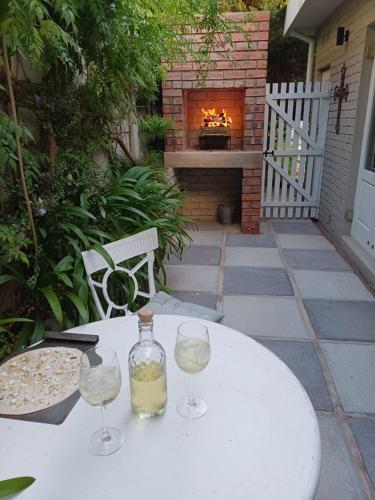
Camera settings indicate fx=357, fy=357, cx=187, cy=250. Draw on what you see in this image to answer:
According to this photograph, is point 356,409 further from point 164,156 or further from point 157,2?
point 164,156

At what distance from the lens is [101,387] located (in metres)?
0.77

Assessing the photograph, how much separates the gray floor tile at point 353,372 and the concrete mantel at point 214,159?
2541 mm

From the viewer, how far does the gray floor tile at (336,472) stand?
134 cm

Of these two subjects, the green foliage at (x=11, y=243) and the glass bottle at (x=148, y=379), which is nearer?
the glass bottle at (x=148, y=379)

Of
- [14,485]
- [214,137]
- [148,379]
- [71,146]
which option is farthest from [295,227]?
[14,485]

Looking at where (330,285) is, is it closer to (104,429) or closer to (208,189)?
(208,189)

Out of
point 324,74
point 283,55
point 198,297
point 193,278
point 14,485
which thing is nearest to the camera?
point 14,485

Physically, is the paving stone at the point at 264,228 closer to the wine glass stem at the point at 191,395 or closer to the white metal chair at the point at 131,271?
the white metal chair at the point at 131,271

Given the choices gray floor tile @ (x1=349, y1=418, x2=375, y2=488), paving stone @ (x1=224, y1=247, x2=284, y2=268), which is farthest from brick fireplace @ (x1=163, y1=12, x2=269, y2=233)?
gray floor tile @ (x1=349, y1=418, x2=375, y2=488)

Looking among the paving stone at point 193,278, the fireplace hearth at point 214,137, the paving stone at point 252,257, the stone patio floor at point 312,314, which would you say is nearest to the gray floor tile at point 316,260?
the stone patio floor at point 312,314

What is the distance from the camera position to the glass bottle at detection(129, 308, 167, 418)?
2.73ft

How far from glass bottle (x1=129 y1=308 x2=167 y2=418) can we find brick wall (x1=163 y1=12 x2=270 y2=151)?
3.75 meters

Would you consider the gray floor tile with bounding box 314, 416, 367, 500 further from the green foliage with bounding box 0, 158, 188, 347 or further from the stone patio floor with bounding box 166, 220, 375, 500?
the green foliage with bounding box 0, 158, 188, 347

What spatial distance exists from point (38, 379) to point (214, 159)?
12.0ft
